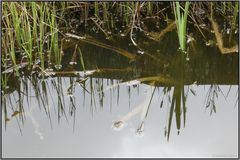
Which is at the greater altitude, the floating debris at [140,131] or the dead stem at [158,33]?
the dead stem at [158,33]

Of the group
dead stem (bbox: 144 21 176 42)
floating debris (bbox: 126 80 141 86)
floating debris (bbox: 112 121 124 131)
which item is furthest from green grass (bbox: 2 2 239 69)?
floating debris (bbox: 112 121 124 131)

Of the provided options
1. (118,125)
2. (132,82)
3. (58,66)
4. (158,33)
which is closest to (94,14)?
(158,33)

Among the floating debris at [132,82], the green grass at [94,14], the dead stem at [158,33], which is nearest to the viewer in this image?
the floating debris at [132,82]

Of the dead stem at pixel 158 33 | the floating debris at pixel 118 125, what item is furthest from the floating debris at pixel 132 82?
the dead stem at pixel 158 33

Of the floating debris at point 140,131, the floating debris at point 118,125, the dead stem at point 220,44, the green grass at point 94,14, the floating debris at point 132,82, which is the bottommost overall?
the floating debris at point 140,131

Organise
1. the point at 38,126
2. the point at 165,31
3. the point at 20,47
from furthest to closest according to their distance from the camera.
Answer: the point at 165,31 → the point at 20,47 → the point at 38,126

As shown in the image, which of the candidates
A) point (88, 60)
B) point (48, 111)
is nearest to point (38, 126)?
point (48, 111)

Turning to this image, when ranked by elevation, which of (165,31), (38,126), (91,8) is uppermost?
(91,8)

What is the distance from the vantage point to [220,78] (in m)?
1.70

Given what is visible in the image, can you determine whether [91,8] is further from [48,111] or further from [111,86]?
[48,111]

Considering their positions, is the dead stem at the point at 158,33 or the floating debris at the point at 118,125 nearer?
the floating debris at the point at 118,125

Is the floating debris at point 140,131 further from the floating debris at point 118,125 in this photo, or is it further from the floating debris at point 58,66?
the floating debris at point 58,66

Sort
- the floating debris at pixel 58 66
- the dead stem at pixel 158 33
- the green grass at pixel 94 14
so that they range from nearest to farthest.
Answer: the floating debris at pixel 58 66
the green grass at pixel 94 14
the dead stem at pixel 158 33

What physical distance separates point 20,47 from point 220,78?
0.92 metres
